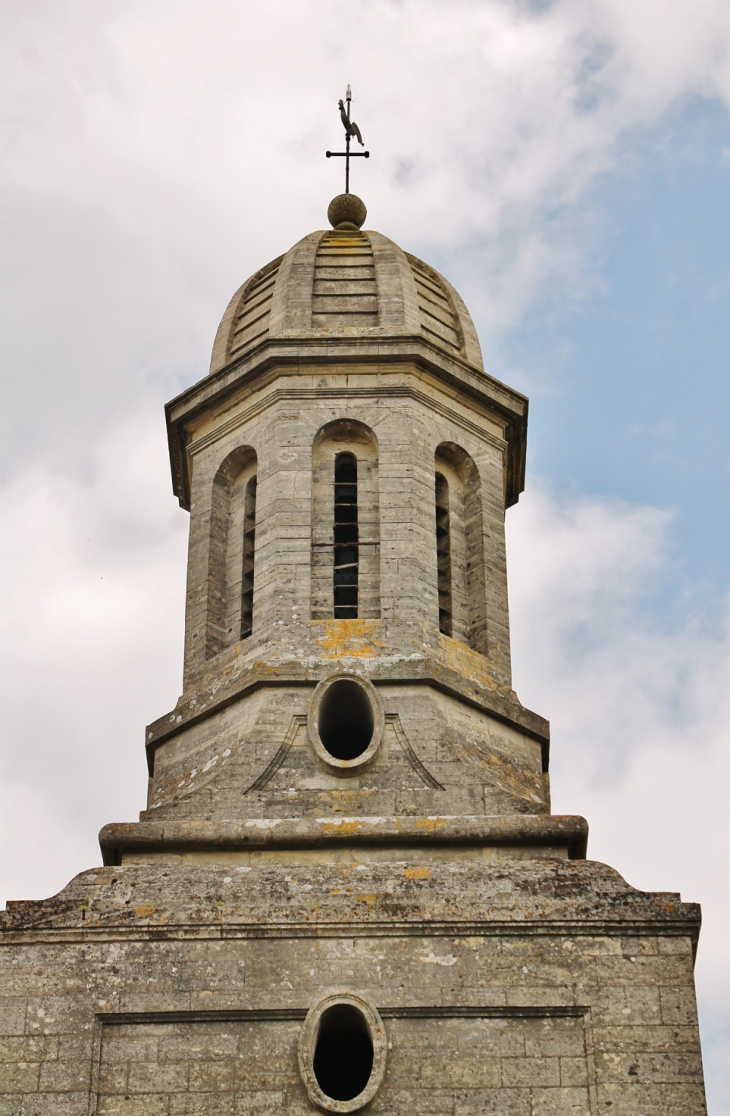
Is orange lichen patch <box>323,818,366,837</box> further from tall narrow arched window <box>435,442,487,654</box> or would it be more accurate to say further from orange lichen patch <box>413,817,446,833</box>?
tall narrow arched window <box>435,442,487,654</box>

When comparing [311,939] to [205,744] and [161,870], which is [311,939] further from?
[205,744]

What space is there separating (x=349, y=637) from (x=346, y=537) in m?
1.60

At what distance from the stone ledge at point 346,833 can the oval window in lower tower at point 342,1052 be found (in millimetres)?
1792

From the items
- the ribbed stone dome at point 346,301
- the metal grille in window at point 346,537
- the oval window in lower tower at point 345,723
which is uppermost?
the ribbed stone dome at point 346,301

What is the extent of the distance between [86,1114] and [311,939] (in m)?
2.42

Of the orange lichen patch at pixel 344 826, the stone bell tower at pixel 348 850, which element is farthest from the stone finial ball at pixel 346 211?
the orange lichen patch at pixel 344 826

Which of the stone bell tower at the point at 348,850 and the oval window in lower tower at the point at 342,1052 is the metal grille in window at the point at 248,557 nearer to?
the stone bell tower at the point at 348,850

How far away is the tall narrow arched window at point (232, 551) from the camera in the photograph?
23219 millimetres

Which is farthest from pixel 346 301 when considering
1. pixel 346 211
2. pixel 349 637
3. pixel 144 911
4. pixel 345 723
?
pixel 144 911

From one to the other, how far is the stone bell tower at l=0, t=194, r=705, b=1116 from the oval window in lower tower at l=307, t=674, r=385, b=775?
3 centimetres

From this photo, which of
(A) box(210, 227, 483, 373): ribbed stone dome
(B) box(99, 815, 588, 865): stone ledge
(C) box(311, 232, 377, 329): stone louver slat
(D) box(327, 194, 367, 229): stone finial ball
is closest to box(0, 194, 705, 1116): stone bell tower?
(B) box(99, 815, 588, 865): stone ledge

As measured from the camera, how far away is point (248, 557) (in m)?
23.8

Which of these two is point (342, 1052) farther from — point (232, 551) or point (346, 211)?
point (346, 211)

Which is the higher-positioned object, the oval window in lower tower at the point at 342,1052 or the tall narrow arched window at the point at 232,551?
the tall narrow arched window at the point at 232,551
